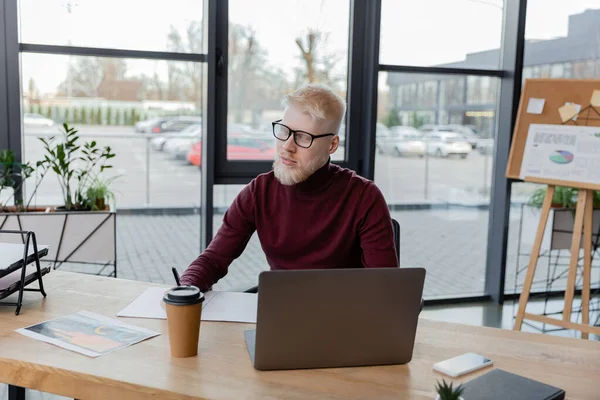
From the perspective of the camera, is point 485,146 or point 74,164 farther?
point 485,146

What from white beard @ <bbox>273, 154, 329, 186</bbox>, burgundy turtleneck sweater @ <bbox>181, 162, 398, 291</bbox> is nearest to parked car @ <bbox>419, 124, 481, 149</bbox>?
burgundy turtleneck sweater @ <bbox>181, 162, 398, 291</bbox>

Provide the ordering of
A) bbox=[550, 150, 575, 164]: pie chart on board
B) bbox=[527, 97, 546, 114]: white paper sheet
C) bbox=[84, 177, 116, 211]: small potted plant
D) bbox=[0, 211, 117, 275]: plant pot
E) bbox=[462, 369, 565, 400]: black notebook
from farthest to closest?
bbox=[527, 97, 546, 114]: white paper sheet → bbox=[550, 150, 575, 164]: pie chart on board → bbox=[84, 177, 116, 211]: small potted plant → bbox=[0, 211, 117, 275]: plant pot → bbox=[462, 369, 565, 400]: black notebook

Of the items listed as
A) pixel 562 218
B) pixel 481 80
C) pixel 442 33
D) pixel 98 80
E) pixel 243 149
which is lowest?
pixel 562 218

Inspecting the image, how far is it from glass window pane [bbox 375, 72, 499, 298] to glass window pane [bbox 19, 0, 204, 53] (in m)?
1.30

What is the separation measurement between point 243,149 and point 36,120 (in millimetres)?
1146

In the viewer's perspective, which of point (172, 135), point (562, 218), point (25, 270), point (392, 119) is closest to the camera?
point (25, 270)

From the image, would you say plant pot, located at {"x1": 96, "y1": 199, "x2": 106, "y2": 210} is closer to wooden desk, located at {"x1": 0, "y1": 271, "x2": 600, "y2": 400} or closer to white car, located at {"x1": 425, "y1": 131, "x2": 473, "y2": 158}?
wooden desk, located at {"x1": 0, "y1": 271, "x2": 600, "y2": 400}

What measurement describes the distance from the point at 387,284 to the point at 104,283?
3.16 feet

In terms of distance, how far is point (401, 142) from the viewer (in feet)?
13.3

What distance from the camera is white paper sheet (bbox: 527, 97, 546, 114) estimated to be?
3.39 m

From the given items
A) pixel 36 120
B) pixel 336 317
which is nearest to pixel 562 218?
pixel 336 317

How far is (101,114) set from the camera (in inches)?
136

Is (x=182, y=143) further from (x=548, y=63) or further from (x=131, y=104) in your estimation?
(x=548, y=63)

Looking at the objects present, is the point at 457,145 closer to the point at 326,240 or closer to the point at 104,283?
the point at 326,240
